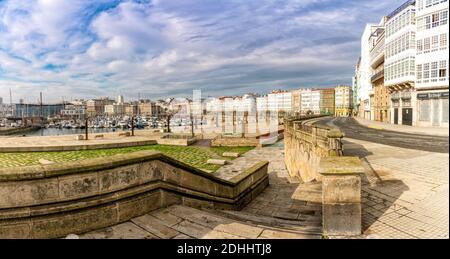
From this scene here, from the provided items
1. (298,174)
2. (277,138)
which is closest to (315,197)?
(298,174)

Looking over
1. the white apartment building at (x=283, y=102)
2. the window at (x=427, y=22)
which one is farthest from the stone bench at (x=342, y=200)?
the white apartment building at (x=283, y=102)

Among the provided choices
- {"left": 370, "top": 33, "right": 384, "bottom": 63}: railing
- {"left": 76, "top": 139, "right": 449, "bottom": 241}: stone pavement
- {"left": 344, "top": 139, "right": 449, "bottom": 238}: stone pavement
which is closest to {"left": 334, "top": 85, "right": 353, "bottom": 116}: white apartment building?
{"left": 370, "top": 33, "right": 384, "bottom": 63}: railing

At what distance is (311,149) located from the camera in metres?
13.1

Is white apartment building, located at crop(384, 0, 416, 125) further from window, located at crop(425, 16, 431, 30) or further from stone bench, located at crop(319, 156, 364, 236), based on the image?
stone bench, located at crop(319, 156, 364, 236)

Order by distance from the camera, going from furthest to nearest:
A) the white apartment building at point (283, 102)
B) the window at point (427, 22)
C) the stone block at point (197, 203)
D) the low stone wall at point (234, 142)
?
the white apartment building at point (283, 102), the window at point (427, 22), the low stone wall at point (234, 142), the stone block at point (197, 203)

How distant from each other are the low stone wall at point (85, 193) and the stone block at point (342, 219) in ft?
9.40

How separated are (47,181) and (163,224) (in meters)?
1.83

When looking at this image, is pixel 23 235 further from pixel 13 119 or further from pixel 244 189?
pixel 13 119

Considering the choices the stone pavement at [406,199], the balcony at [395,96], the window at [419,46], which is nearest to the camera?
the stone pavement at [406,199]

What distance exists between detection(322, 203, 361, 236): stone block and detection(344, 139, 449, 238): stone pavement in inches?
9.3

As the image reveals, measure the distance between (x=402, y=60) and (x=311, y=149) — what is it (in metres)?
34.0

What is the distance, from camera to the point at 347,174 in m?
4.29

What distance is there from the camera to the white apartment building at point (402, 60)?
1427 inches

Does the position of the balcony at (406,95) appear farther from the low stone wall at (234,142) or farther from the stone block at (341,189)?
the stone block at (341,189)
